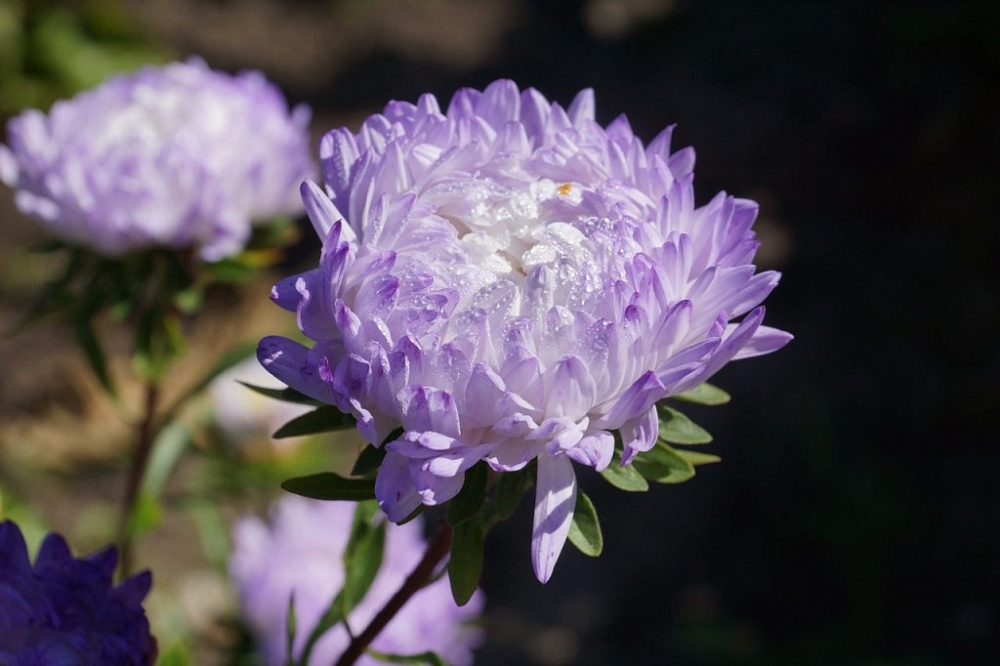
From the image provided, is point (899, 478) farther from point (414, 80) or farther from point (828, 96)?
point (414, 80)

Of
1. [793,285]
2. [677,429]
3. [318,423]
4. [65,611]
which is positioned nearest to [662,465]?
[677,429]

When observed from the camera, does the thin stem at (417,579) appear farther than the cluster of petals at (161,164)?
No

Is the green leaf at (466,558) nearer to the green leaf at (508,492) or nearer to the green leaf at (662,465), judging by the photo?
the green leaf at (508,492)

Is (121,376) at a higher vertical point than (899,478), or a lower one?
lower

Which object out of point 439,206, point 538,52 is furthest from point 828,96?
point 439,206

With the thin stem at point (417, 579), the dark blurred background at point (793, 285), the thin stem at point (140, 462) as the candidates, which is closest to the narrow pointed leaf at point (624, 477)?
the thin stem at point (417, 579)

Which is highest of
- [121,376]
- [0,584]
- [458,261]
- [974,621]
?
[458,261]

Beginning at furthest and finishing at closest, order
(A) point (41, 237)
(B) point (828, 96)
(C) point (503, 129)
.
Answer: (B) point (828, 96)
(A) point (41, 237)
(C) point (503, 129)
